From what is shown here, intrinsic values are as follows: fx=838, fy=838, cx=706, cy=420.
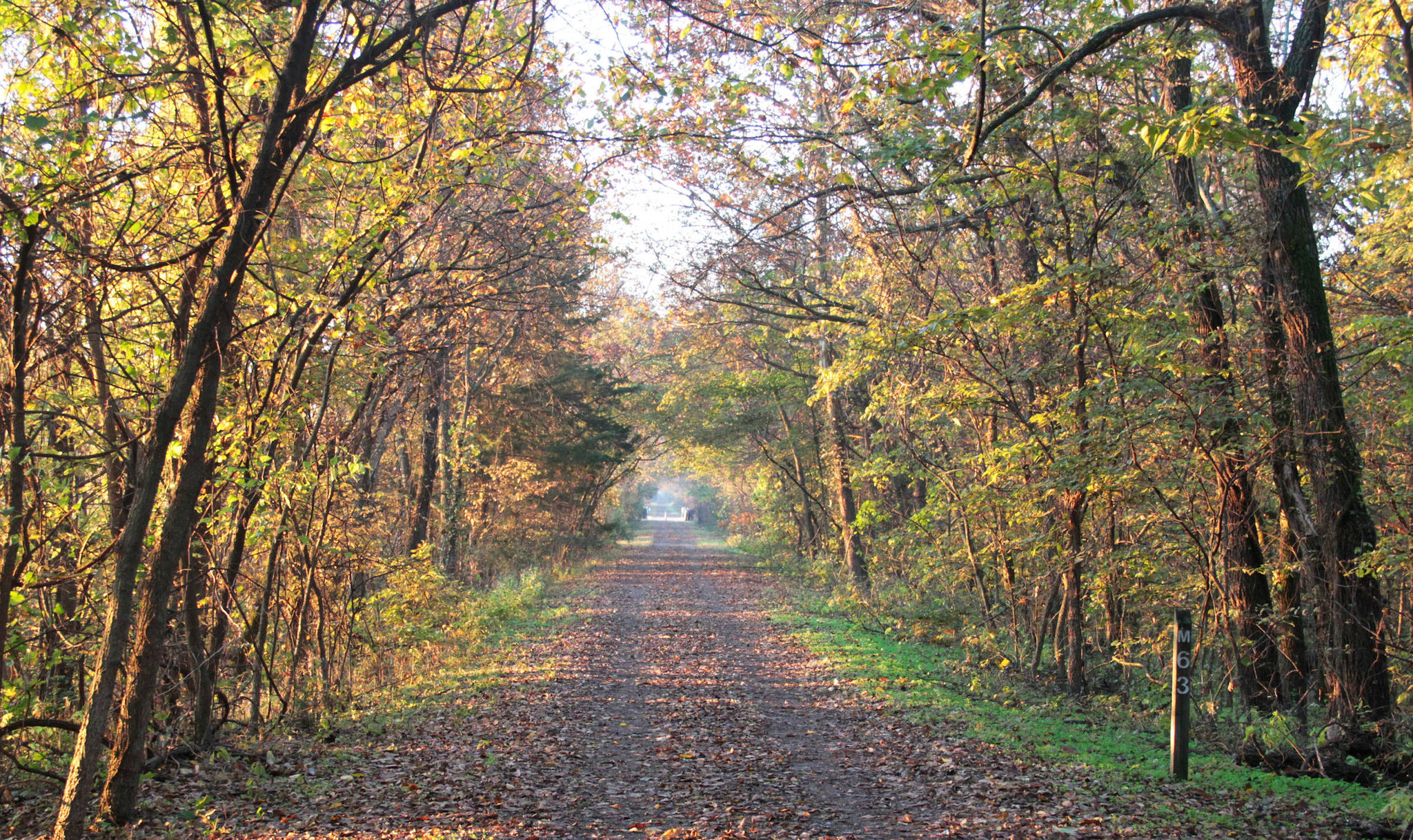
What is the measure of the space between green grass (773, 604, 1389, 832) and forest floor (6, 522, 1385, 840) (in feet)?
0.21

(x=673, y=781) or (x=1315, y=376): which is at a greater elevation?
(x=1315, y=376)

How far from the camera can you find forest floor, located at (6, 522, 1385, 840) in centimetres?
517

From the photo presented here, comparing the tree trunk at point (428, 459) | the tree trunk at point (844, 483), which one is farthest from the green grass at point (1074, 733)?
the tree trunk at point (428, 459)

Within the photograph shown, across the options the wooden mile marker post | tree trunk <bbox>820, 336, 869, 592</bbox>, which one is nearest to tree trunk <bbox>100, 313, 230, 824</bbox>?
the wooden mile marker post

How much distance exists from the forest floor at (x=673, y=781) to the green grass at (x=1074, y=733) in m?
0.06

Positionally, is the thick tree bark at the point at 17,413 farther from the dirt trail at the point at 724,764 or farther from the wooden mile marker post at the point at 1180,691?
the wooden mile marker post at the point at 1180,691

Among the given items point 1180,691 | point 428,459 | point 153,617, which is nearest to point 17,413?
point 153,617

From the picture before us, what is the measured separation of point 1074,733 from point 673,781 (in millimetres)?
3832

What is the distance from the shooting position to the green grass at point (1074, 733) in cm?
550

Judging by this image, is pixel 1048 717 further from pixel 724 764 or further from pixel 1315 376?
pixel 1315 376

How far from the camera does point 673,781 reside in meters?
6.26

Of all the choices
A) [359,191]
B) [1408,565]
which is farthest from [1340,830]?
[359,191]

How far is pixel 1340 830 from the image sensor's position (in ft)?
16.4

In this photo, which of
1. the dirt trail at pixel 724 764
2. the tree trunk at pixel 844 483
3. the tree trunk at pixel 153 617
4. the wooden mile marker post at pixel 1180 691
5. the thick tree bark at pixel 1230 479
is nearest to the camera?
the tree trunk at pixel 153 617
